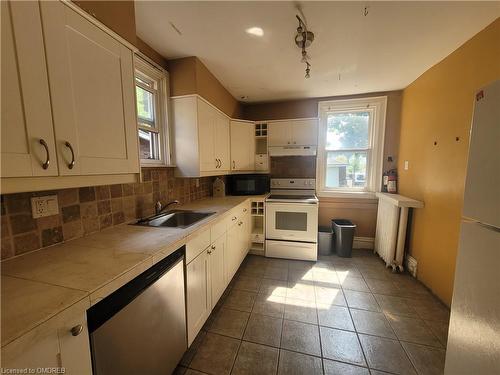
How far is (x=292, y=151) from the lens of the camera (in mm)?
3062

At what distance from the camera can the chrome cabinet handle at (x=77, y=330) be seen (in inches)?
25.4

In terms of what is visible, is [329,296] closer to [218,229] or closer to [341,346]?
[341,346]

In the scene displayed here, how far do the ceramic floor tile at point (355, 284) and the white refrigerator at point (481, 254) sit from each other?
1.25 meters

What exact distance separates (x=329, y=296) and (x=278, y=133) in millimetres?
2281

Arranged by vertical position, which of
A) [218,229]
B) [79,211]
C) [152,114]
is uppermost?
[152,114]

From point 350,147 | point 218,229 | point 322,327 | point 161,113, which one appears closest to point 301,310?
point 322,327

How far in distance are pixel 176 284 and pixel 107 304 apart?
1.49 ft

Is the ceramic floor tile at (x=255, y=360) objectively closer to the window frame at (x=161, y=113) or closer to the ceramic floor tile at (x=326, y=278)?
the ceramic floor tile at (x=326, y=278)

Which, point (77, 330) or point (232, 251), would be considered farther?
point (232, 251)

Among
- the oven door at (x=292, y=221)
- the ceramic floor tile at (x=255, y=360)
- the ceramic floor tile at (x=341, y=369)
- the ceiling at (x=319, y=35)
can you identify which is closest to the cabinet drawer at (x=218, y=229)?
the ceramic floor tile at (x=255, y=360)

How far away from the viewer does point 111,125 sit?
1.08m

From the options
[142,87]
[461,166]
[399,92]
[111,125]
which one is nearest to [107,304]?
[111,125]

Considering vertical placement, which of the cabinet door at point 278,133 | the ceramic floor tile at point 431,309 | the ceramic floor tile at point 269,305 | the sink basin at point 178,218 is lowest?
the ceramic floor tile at point 269,305

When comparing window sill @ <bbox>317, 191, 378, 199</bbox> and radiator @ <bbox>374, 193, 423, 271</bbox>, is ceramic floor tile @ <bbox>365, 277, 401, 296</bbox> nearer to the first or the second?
radiator @ <bbox>374, 193, 423, 271</bbox>
